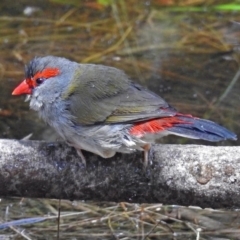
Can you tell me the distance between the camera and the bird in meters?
3.56

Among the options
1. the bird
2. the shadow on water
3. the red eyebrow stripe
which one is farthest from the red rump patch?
the shadow on water

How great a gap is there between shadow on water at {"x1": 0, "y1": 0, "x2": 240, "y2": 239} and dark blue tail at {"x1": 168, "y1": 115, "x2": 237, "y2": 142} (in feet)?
6.04

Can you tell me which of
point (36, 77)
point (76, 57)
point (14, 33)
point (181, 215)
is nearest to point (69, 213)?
point (181, 215)

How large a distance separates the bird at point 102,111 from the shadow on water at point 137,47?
1.51m

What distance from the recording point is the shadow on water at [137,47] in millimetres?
5844

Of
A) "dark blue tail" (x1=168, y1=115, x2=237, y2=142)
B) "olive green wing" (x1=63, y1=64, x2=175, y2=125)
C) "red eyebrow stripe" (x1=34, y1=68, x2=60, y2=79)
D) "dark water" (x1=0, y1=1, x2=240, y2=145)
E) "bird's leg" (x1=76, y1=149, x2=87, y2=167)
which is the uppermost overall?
"dark water" (x1=0, y1=1, x2=240, y2=145)

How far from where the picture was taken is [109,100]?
12.5 feet

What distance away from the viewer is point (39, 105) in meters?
3.94

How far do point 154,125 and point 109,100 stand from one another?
0.33 metres

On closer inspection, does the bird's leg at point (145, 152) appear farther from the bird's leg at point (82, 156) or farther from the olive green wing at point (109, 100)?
the bird's leg at point (82, 156)

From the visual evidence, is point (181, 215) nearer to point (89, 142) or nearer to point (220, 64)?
point (89, 142)

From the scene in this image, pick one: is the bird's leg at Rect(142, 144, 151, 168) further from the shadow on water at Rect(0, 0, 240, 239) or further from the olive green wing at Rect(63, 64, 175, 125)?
the shadow on water at Rect(0, 0, 240, 239)

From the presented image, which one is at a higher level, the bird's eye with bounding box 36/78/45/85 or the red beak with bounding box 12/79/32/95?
the bird's eye with bounding box 36/78/45/85

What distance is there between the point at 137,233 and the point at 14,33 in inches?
136
